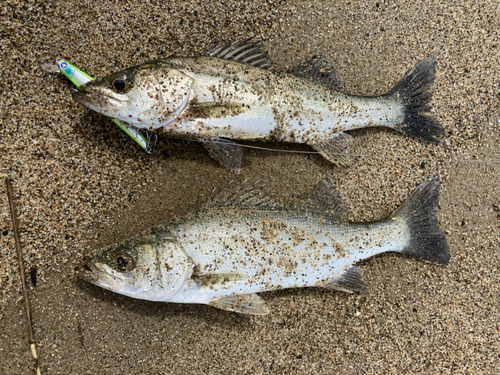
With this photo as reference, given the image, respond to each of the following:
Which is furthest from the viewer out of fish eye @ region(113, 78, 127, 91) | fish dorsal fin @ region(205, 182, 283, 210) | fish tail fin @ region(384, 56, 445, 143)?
fish tail fin @ region(384, 56, 445, 143)

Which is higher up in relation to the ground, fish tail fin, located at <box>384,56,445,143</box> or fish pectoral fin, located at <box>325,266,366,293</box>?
fish tail fin, located at <box>384,56,445,143</box>

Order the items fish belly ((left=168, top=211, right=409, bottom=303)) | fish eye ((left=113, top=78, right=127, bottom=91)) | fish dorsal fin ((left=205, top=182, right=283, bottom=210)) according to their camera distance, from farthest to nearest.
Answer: fish dorsal fin ((left=205, top=182, right=283, bottom=210)) < fish belly ((left=168, top=211, right=409, bottom=303)) < fish eye ((left=113, top=78, right=127, bottom=91))

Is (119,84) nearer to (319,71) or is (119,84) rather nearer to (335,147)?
(319,71)

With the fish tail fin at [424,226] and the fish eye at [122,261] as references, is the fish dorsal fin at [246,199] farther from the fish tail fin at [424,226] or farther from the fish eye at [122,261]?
the fish tail fin at [424,226]

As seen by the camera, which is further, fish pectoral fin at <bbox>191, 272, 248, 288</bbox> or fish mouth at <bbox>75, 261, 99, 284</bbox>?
fish pectoral fin at <bbox>191, 272, 248, 288</bbox>

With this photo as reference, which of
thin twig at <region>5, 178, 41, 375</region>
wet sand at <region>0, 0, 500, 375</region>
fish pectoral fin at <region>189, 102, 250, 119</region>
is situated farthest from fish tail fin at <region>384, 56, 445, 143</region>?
thin twig at <region>5, 178, 41, 375</region>

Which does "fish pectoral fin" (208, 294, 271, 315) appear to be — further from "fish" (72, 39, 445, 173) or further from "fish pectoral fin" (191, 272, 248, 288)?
"fish" (72, 39, 445, 173)

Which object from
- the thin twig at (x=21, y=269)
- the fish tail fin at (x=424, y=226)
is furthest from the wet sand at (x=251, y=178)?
the fish tail fin at (x=424, y=226)

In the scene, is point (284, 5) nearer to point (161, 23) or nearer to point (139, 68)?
point (161, 23)
